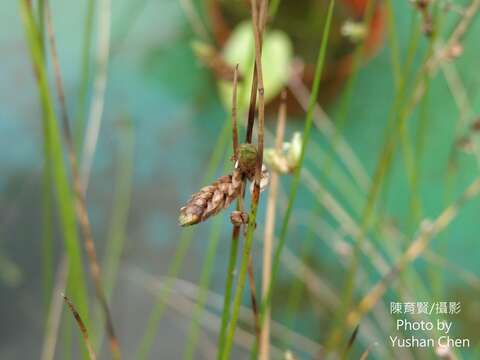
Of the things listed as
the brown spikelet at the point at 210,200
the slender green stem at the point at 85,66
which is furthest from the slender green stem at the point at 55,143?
the brown spikelet at the point at 210,200

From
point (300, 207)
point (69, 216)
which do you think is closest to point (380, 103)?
point (300, 207)

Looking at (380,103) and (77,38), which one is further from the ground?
(77,38)

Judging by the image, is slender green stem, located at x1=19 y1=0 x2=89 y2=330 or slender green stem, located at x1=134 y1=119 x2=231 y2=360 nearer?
slender green stem, located at x1=19 y1=0 x2=89 y2=330

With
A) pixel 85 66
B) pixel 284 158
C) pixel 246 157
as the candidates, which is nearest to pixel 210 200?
pixel 246 157

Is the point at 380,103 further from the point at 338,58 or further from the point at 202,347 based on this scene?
the point at 202,347

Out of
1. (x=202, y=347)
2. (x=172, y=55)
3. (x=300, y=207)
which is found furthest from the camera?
(x=172, y=55)

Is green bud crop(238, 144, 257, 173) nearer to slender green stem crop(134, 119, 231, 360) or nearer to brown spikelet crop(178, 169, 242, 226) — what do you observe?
brown spikelet crop(178, 169, 242, 226)

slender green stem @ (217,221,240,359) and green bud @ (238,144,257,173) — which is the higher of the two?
green bud @ (238,144,257,173)

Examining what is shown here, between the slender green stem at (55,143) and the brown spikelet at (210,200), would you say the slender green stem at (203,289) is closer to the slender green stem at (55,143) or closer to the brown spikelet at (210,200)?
the slender green stem at (55,143)

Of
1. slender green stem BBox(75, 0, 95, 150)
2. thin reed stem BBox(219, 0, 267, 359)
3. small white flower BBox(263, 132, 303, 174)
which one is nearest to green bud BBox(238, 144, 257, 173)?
thin reed stem BBox(219, 0, 267, 359)
